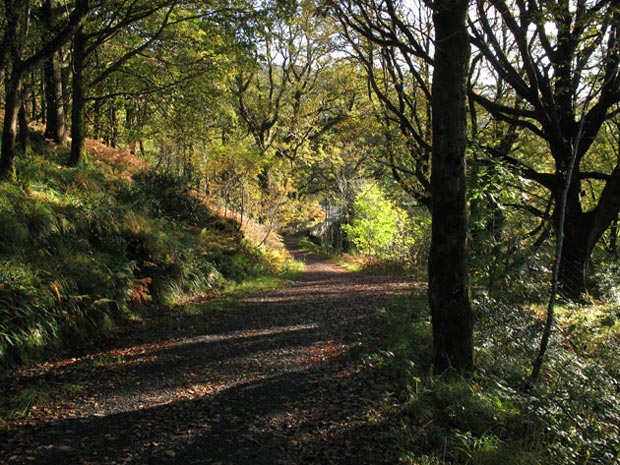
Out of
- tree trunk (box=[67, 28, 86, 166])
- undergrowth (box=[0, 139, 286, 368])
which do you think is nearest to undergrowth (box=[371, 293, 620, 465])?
undergrowth (box=[0, 139, 286, 368])

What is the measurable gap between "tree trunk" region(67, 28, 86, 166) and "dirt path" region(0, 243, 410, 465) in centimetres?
666

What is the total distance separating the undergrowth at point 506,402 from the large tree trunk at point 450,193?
0.48 m

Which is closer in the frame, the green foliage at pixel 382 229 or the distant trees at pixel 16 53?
the distant trees at pixel 16 53

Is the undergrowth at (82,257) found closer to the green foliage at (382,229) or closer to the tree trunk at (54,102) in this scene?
the tree trunk at (54,102)

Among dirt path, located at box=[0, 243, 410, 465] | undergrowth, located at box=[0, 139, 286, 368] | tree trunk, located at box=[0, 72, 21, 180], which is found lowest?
dirt path, located at box=[0, 243, 410, 465]

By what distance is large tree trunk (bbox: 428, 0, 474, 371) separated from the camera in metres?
4.32

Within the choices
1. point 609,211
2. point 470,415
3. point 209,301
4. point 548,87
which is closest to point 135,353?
point 209,301

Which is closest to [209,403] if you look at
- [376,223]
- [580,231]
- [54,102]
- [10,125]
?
[10,125]

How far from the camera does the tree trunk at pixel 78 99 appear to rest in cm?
1044

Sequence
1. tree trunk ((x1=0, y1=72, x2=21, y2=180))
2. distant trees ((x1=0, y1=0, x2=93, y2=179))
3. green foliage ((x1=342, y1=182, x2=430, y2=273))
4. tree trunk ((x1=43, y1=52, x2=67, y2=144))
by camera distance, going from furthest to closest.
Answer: green foliage ((x1=342, y1=182, x2=430, y2=273))
tree trunk ((x1=43, y1=52, x2=67, y2=144))
tree trunk ((x1=0, y1=72, x2=21, y2=180))
distant trees ((x1=0, y1=0, x2=93, y2=179))

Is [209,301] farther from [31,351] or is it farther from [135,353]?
[31,351]

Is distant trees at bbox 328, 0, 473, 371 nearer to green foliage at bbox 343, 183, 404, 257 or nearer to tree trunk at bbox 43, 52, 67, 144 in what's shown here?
tree trunk at bbox 43, 52, 67, 144

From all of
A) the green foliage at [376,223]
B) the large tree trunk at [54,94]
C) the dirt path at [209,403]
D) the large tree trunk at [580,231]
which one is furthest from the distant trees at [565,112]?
the green foliage at [376,223]

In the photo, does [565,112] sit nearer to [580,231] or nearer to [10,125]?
[580,231]
